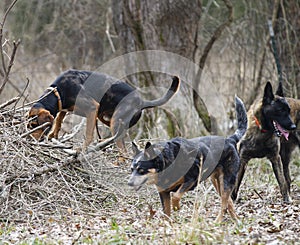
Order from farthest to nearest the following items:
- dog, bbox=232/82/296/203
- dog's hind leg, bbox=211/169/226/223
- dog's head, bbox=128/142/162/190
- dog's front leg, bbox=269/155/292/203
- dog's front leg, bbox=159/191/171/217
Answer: dog, bbox=232/82/296/203, dog's front leg, bbox=269/155/292/203, dog's hind leg, bbox=211/169/226/223, dog's front leg, bbox=159/191/171/217, dog's head, bbox=128/142/162/190

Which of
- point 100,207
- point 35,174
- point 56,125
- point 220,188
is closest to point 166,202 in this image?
point 220,188

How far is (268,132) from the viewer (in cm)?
826

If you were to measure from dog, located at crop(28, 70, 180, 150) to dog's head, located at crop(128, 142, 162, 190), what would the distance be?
8.42 ft

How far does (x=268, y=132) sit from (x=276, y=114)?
278 mm

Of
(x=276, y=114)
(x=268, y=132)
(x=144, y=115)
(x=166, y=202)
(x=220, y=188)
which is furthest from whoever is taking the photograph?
(x=144, y=115)

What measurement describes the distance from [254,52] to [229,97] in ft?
3.87

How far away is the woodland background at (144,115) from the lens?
6.04 m

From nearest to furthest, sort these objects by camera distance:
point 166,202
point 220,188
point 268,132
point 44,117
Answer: point 166,202
point 220,188
point 268,132
point 44,117

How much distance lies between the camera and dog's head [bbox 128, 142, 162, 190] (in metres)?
6.00

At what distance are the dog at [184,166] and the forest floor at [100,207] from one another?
0.20 meters

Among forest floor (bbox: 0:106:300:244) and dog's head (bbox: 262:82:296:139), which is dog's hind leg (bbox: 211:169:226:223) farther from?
dog's head (bbox: 262:82:296:139)

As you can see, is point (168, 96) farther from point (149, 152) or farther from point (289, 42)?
point (289, 42)

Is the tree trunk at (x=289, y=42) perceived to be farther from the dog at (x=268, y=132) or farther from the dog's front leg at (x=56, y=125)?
the dog's front leg at (x=56, y=125)


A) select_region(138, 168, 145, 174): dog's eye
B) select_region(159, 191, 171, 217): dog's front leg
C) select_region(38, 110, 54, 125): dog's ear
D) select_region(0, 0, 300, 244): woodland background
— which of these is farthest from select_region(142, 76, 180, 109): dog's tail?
select_region(138, 168, 145, 174): dog's eye
